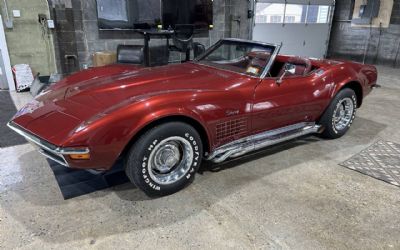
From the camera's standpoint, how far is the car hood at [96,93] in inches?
91.2

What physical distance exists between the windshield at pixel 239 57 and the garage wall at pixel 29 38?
13.7 ft

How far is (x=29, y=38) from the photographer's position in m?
6.19

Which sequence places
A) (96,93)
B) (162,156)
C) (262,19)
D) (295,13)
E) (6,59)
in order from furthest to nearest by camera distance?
(295,13)
(262,19)
(6,59)
(96,93)
(162,156)

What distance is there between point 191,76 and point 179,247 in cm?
160

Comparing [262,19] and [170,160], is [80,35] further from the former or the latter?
[170,160]

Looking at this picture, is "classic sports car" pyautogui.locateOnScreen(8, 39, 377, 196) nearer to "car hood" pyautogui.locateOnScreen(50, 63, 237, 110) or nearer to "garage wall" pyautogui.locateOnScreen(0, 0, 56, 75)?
"car hood" pyautogui.locateOnScreen(50, 63, 237, 110)

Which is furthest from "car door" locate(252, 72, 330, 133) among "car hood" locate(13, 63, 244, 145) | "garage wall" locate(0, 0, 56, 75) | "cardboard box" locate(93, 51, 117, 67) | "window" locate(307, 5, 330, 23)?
"window" locate(307, 5, 330, 23)

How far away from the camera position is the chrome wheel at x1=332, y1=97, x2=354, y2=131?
12.6 ft

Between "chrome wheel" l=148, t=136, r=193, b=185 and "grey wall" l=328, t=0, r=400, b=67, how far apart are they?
9495 millimetres

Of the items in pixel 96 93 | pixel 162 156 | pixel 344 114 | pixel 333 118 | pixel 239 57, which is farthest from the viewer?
pixel 344 114

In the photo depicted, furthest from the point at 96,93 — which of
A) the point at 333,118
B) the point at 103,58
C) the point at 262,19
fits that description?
the point at 262,19

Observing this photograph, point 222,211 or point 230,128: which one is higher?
point 230,128

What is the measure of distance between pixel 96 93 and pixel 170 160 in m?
0.85

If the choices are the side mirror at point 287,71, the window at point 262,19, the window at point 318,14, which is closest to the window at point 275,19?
the window at point 262,19
